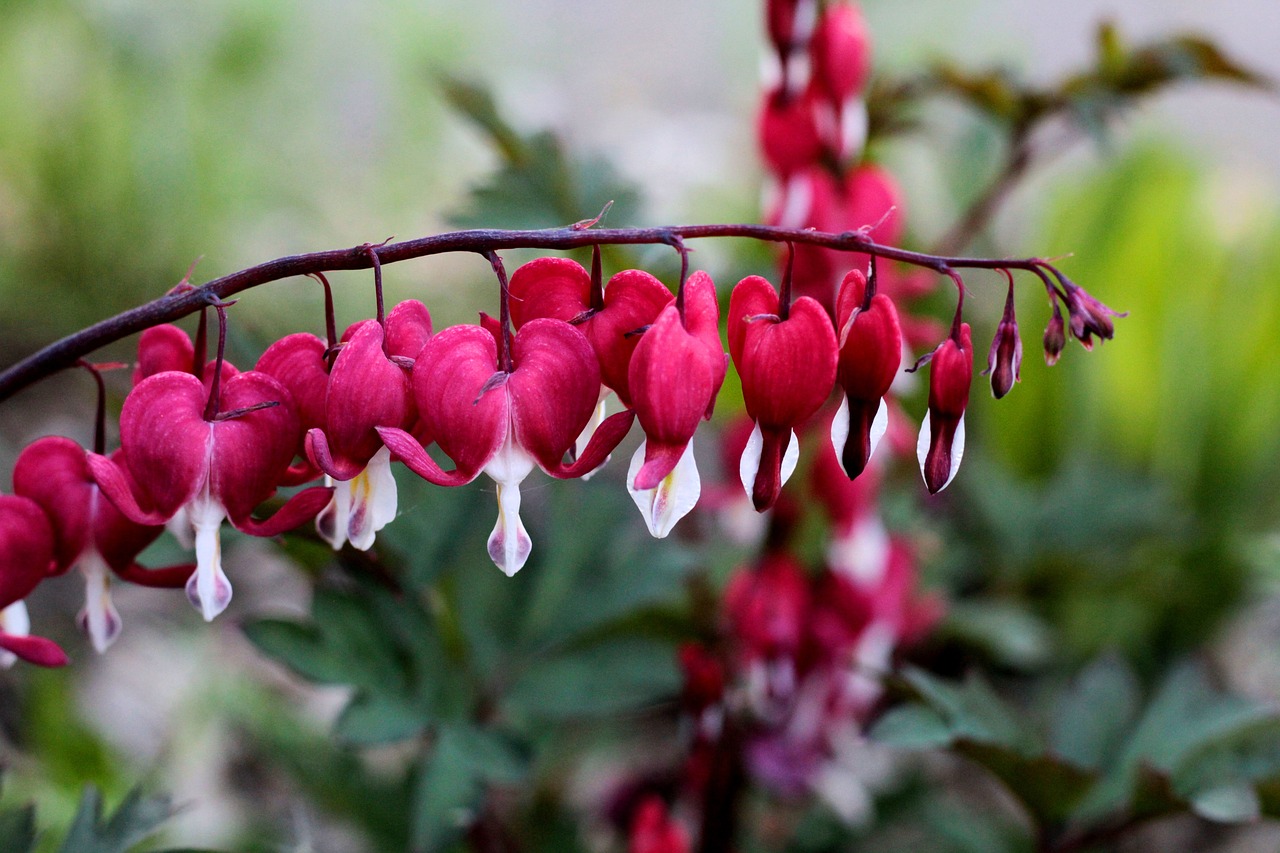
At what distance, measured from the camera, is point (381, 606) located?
2.76 feet

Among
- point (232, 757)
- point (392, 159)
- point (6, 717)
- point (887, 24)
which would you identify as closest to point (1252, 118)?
Result: point (887, 24)

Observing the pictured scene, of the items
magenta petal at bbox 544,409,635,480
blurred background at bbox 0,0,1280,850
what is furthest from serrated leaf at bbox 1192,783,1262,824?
magenta petal at bbox 544,409,635,480

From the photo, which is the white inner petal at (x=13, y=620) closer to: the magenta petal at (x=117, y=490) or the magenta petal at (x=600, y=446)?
the magenta petal at (x=117, y=490)

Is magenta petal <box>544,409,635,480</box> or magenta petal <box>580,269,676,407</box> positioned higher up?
magenta petal <box>580,269,676,407</box>

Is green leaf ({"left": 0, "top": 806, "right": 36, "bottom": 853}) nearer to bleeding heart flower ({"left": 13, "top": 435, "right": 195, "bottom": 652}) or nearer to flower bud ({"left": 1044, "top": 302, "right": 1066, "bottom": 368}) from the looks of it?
bleeding heart flower ({"left": 13, "top": 435, "right": 195, "bottom": 652})

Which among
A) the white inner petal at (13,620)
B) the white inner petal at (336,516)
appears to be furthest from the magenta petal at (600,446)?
the white inner petal at (13,620)

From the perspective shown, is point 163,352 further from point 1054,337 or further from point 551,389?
point 1054,337

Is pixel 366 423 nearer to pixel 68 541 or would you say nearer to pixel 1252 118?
pixel 68 541

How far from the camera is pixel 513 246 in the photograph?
49 cm

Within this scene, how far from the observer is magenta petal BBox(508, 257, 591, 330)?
1.77 feet

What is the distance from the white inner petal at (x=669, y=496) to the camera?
19.0 inches

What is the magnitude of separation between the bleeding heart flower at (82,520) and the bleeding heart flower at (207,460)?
6 cm

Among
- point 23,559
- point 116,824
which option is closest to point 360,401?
point 23,559

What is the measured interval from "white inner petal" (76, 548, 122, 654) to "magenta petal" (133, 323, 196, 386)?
3.9 inches
